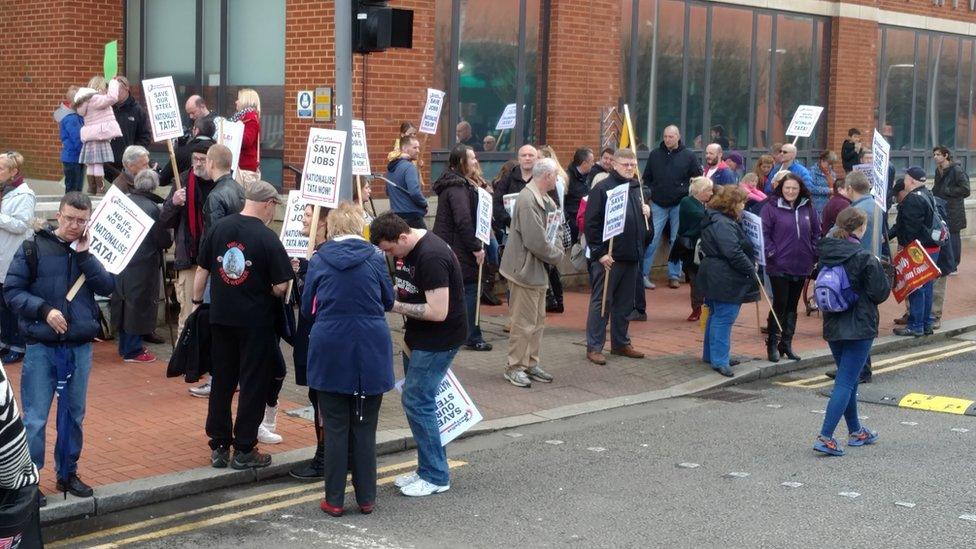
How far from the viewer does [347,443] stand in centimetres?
719

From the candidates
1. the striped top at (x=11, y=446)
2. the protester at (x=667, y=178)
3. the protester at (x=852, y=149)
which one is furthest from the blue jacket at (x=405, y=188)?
the protester at (x=852, y=149)

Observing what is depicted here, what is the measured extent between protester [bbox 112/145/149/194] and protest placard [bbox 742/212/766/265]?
553cm

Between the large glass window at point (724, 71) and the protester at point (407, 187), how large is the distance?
6754mm

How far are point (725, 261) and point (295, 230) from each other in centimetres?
415

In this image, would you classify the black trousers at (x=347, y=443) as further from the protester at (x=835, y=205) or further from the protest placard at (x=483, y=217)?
the protester at (x=835, y=205)

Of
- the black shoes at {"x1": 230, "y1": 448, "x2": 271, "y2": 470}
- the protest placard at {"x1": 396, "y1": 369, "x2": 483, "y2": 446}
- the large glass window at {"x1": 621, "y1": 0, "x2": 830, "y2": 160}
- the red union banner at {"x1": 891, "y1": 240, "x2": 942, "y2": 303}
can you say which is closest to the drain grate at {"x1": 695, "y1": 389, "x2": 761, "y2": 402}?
the red union banner at {"x1": 891, "y1": 240, "x2": 942, "y2": 303}

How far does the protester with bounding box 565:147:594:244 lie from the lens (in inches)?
574

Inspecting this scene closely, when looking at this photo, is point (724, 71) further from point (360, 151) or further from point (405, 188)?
point (360, 151)

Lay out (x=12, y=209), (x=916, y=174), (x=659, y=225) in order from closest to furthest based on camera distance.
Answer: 1. (x=12, y=209)
2. (x=916, y=174)
3. (x=659, y=225)

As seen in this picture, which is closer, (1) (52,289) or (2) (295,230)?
(1) (52,289)

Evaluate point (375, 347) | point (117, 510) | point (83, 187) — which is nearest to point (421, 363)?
point (375, 347)

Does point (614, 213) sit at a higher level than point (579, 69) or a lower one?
lower

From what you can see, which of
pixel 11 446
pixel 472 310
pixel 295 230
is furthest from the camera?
pixel 472 310

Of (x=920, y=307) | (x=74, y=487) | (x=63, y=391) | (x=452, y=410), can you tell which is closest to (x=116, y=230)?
(x=63, y=391)
